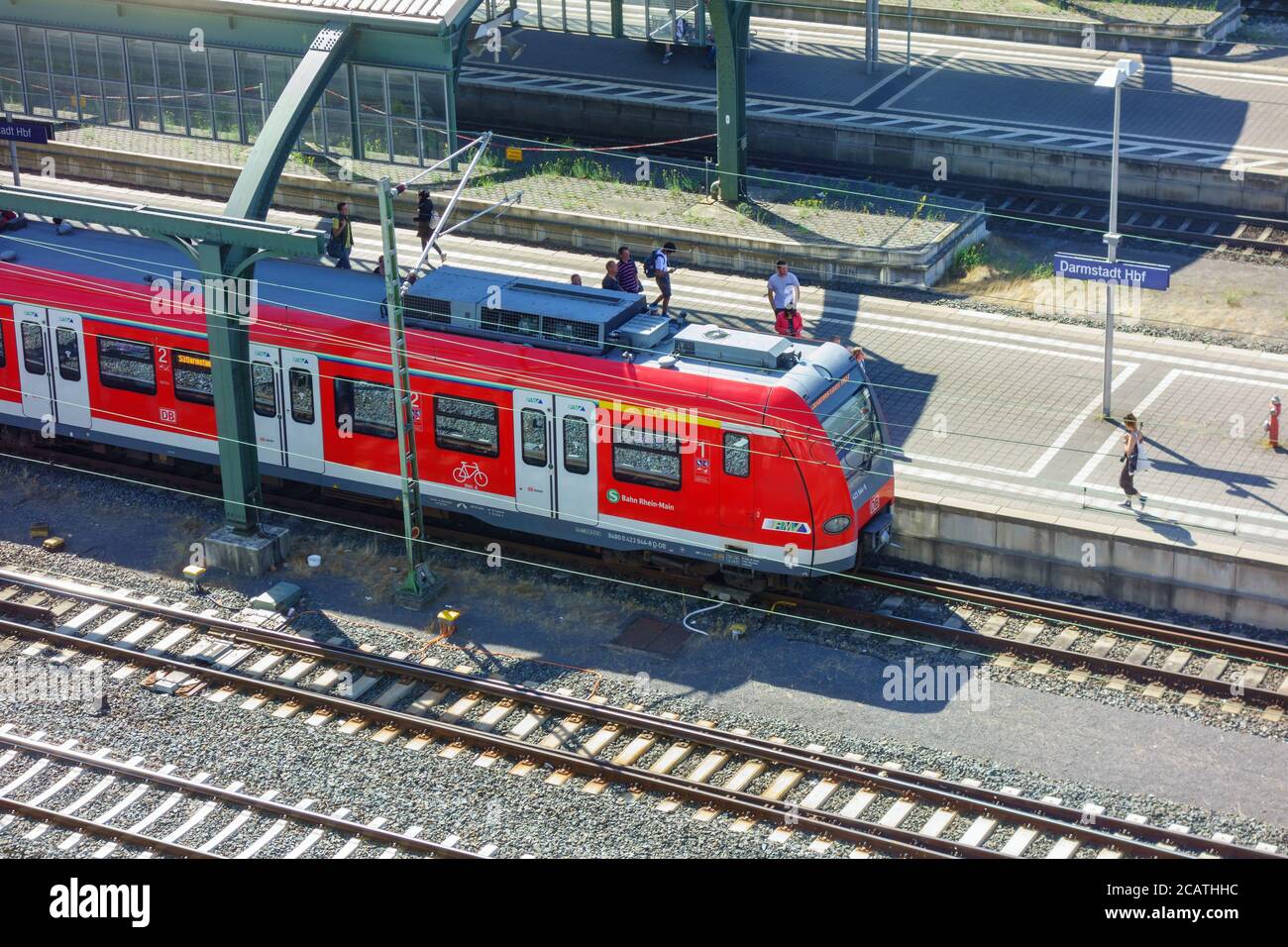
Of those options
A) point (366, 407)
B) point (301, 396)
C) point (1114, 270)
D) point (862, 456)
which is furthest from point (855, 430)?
point (301, 396)

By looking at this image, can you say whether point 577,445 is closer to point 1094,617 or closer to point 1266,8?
point 1094,617

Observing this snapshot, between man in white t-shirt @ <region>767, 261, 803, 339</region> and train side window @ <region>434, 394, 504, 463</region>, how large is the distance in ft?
21.5

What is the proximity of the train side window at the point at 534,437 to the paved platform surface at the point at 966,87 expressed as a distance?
17.9 metres

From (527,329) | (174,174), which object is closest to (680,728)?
(527,329)

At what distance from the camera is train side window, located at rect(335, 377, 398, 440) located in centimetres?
2359

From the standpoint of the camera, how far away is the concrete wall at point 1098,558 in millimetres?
21906

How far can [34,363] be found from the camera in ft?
85.4

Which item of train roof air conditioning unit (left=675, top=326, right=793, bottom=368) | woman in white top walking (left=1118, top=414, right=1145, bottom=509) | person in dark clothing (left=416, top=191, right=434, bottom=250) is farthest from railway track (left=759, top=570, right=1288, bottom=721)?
person in dark clothing (left=416, top=191, right=434, bottom=250)

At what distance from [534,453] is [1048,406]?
28.5ft

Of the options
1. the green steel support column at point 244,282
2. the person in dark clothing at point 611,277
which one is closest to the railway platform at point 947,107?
the person in dark clothing at point 611,277

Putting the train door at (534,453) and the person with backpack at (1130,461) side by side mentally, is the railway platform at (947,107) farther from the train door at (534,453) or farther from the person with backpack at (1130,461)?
the train door at (534,453)

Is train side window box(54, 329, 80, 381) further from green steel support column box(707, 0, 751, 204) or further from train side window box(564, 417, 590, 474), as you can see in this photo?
green steel support column box(707, 0, 751, 204)

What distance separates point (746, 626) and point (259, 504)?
280 inches

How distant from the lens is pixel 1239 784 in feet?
61.4
